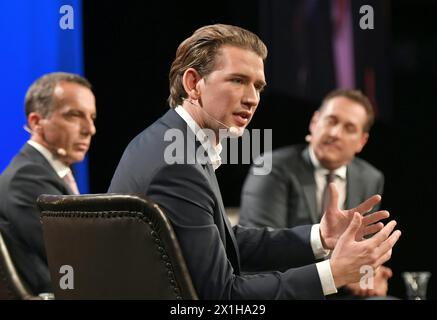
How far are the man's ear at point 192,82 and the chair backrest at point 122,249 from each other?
16.3 inches

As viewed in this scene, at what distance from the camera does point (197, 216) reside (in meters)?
1.36

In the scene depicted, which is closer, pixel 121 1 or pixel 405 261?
pixel 121 1

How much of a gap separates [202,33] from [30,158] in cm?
86

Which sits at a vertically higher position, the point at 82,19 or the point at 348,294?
the point at 82,19

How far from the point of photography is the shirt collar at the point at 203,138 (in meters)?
1.57

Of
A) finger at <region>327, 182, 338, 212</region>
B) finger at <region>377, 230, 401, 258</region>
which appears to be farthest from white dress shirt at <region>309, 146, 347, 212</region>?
finger at <region>377, 230, 401, 258</region>

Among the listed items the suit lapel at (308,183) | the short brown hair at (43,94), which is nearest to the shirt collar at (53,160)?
the short brown hair at (43,94)

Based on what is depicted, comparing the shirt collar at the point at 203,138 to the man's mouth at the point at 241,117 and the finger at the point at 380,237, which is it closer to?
the man's mouth at the point at 241,117

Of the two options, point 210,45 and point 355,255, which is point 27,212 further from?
point 355,255

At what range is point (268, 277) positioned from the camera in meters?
1.40
